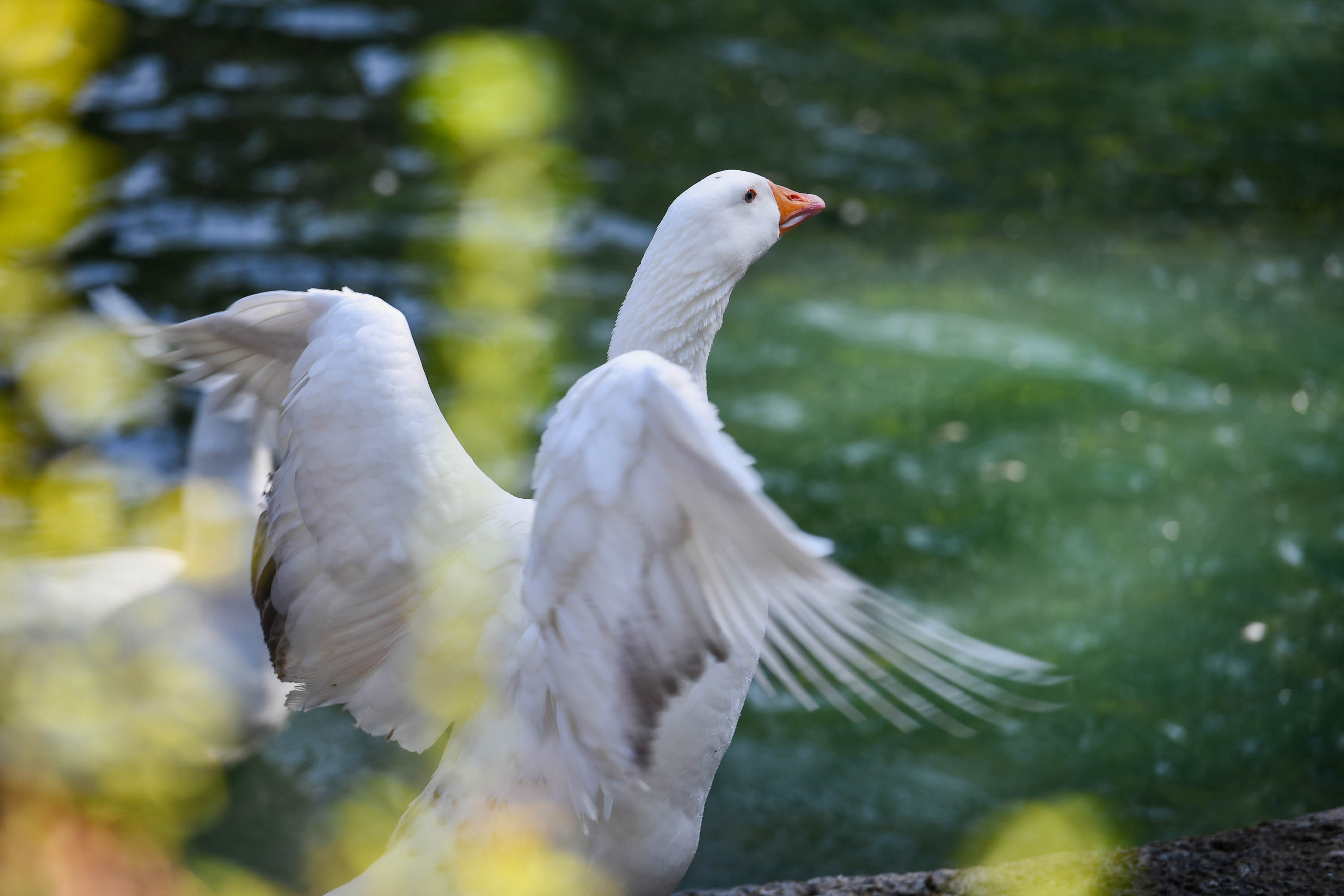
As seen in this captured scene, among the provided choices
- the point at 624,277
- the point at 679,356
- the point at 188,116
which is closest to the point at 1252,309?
the point at 624,277

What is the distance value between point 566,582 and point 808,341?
5.33 m

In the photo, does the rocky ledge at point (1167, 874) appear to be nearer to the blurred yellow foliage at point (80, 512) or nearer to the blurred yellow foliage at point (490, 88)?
the blurred yellow foliage at point (80, 512)

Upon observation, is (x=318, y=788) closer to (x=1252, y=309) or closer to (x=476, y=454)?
(x=476, y=454)

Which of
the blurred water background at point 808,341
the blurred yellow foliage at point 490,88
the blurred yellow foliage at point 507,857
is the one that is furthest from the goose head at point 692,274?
the blurred yellow foliage at point 490,88

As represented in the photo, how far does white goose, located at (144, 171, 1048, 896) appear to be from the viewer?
191 cm

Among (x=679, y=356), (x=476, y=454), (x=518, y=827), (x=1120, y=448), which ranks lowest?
(x=476, y=454)

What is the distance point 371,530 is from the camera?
247cm

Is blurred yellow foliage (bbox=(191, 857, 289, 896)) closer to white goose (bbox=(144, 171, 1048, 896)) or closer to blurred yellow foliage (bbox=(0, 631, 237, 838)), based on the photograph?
blurred yellow foliage (bbox=(0, 631, 237, 838))

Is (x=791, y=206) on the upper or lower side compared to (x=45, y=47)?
lower

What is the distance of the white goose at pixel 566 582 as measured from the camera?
6.27 feet

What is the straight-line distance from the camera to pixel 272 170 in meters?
8.11

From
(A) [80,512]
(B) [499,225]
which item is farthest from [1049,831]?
(B) [499,225]

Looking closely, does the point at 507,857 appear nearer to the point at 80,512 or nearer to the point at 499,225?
the point at 80,512

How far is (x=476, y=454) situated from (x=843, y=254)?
297cm
